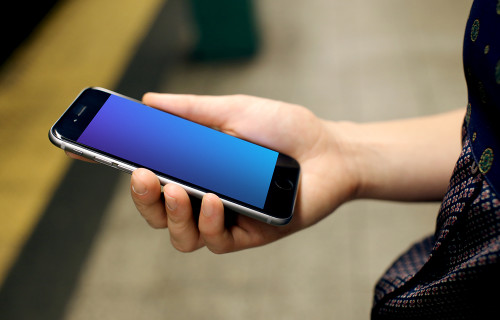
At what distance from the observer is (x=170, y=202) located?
0.50m

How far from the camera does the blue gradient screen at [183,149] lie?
539 mm

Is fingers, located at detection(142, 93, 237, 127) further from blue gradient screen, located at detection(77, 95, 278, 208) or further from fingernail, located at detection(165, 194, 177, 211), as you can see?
fingernail, located at detection(165, 194, 177, 211)

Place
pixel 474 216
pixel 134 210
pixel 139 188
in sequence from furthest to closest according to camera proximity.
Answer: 1. pixel 134 210
2. pixel 139 188
3. pixel 474 216

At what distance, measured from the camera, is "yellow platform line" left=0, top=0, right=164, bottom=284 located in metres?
0.84

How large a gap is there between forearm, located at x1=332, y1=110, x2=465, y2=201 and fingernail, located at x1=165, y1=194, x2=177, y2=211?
0.98ft

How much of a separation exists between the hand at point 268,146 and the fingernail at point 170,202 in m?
0.02

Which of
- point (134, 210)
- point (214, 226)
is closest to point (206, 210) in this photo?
point (214, 226)

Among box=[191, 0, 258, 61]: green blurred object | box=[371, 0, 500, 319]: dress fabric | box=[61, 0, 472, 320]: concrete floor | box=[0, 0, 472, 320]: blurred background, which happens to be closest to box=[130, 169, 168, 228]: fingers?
box=[371, 0, 500, 319]: dress fabric

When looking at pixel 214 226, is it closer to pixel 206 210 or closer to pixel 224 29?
pixel 206 210

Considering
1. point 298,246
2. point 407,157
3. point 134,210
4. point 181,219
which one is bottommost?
point 134,210

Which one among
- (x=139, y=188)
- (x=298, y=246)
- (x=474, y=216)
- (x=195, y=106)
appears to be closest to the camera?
(x=474, y=216)

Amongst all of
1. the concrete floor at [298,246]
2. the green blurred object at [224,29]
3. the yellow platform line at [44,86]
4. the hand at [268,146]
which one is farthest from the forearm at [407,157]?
the green blurred object at [224,29]

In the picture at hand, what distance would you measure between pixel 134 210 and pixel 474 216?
1153 millimetres

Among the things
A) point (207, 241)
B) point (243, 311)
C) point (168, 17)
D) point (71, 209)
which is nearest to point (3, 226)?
point (71, 209)
